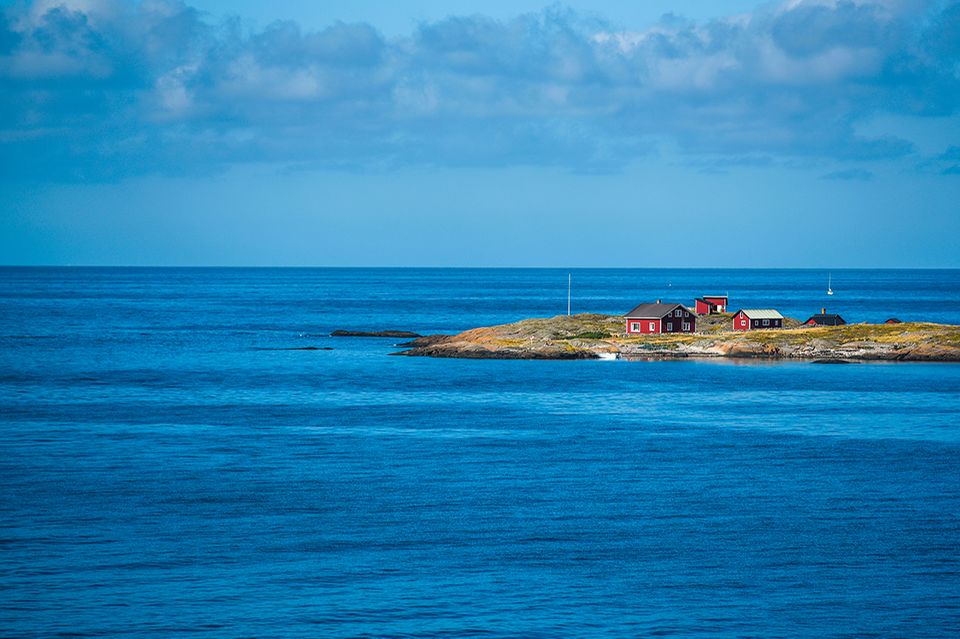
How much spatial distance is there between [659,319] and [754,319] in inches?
449

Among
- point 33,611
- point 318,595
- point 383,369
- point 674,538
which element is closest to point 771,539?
point 674,538

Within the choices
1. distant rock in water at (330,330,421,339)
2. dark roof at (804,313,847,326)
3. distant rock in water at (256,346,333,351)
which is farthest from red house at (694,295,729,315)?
distant rock in water at (256,346,333,351)

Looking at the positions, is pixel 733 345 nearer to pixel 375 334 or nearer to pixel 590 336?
pixel 590 336

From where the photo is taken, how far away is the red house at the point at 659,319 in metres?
127

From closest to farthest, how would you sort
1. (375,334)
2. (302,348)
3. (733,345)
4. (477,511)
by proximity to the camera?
(477,511), (733,345), (302,348), (375,334)

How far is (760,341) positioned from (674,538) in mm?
82529

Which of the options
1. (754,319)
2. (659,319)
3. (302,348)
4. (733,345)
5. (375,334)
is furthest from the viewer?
(375,334)

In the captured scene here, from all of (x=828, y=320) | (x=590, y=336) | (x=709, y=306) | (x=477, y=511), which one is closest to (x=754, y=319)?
(x=828, y=320)

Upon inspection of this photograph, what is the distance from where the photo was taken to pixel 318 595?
35.3 m

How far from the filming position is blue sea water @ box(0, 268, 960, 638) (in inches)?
1337

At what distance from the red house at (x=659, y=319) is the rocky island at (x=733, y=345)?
66.7 inches

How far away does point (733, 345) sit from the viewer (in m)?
121

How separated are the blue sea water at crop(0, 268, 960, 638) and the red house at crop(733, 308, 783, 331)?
3740 cm

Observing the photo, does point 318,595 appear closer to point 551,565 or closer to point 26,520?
point 551,565
